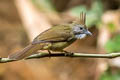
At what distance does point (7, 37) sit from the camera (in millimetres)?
7691

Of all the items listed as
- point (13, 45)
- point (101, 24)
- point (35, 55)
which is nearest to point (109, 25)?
point (101, 24)

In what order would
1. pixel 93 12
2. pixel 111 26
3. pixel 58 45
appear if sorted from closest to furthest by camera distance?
pixel 58 45 < pixel 111 26 < pixel 93 12

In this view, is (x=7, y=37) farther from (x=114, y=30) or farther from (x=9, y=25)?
(x=114, y=30)

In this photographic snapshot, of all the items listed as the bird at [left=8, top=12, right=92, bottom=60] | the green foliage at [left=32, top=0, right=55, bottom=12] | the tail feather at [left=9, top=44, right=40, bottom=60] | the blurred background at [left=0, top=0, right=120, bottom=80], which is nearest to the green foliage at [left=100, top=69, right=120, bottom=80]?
the blurred background at [left=0, top=0, right=120, bottom=80]

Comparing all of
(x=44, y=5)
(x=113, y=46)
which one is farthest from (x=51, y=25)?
(x=113, y=46)

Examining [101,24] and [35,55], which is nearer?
[35,55]

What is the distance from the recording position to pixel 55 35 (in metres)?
3.50

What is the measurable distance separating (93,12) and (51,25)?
0.88 meters

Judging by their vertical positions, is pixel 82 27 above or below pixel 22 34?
above

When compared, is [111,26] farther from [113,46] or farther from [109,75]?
[109,75]

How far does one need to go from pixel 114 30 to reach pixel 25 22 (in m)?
1.52

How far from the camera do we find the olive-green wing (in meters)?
3.45

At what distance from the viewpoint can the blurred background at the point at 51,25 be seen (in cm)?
633

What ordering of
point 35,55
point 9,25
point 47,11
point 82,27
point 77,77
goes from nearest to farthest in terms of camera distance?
1. point 35,55
2. point 82,27
3. point 77,77
4. point 47,11
5. point 9,25
